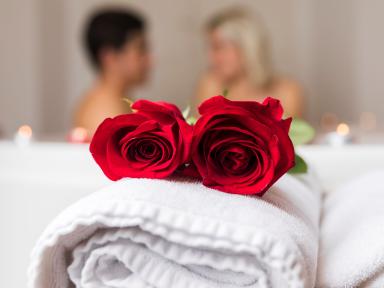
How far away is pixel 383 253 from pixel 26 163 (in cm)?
58

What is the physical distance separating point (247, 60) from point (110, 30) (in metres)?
0.53

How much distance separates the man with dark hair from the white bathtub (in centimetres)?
102

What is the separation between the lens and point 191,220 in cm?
36

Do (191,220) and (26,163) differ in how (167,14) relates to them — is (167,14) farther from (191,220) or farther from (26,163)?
(191,220)

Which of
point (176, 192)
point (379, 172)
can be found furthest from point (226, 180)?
point (379, 172)

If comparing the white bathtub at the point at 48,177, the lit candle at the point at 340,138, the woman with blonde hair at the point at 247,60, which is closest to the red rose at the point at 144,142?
the white bathtub at the point at 48,177

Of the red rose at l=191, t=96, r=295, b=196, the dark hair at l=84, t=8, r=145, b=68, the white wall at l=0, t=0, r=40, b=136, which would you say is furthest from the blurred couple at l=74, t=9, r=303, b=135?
the red rose at l=191, t=96, r=295, b=196

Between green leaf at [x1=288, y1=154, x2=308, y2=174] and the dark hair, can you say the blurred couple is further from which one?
green leaf at [x1=288, y1=154, x2=308, y2=174]

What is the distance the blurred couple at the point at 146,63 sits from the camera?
1.96 m

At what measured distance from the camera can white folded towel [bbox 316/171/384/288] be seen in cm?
40

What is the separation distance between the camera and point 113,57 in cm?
206

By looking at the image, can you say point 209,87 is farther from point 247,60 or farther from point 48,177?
point 48,177

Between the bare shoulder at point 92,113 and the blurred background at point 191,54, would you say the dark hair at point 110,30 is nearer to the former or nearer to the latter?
the bare shoulder at point 92,113

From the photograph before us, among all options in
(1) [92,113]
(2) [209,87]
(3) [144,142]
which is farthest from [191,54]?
(3) [144,142]
